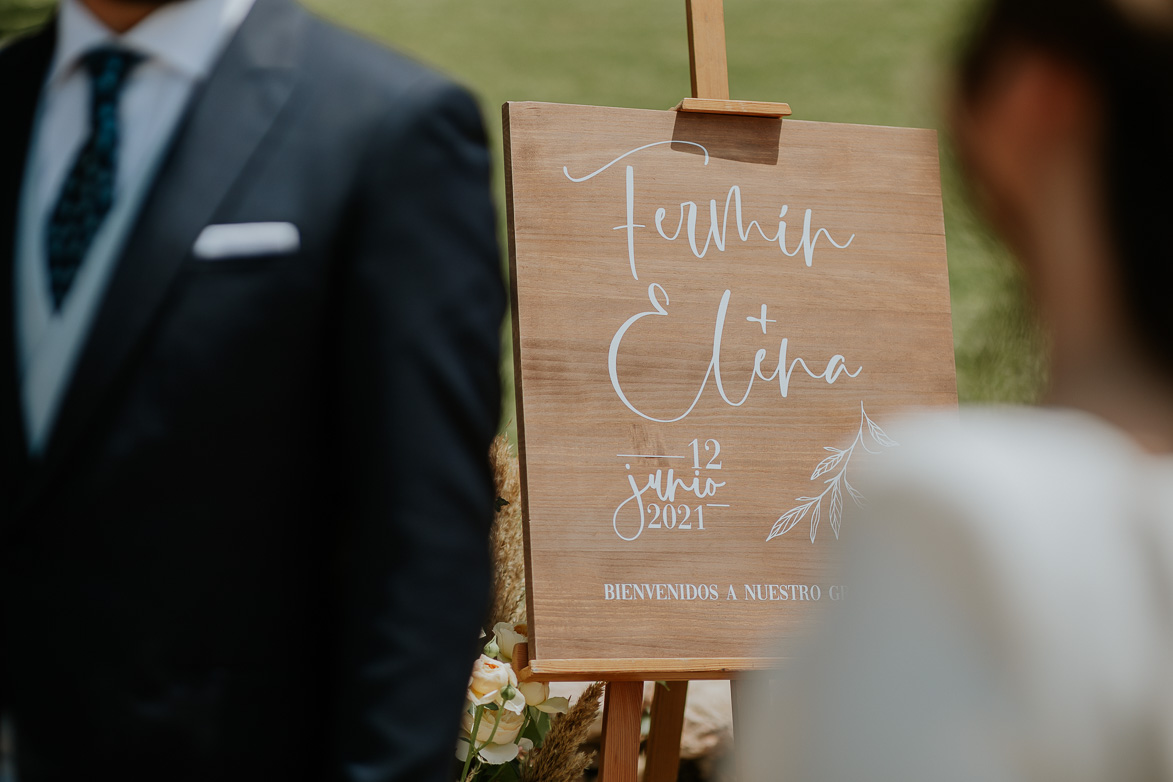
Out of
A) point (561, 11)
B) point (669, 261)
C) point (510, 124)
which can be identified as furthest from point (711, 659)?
point (561, 11)

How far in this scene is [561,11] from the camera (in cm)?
779

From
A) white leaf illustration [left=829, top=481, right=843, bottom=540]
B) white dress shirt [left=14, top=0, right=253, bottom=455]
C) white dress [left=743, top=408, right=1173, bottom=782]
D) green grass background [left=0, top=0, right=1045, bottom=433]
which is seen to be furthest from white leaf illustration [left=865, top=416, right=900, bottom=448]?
green grass background [left=0, top=0, right=1045, bottom=433]

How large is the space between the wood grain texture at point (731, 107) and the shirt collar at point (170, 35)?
1.30 metres

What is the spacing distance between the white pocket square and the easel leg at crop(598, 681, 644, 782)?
1255 mm

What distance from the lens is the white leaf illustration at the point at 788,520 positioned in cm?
198

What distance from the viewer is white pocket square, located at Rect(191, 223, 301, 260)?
793 millimetres

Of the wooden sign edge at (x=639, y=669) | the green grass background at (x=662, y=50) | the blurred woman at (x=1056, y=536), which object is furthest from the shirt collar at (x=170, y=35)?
the green grass background at (x=662, y=50)

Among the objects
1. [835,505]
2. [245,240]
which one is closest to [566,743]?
[835,505]

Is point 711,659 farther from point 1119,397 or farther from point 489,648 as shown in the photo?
point 1119,397

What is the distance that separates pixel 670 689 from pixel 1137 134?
69.1 inches

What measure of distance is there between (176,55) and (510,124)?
1184 mm

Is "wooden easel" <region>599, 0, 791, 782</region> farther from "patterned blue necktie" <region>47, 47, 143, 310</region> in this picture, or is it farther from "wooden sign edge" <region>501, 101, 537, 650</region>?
"patterned blue necktie" <region>47, 47, 143, 310</region>

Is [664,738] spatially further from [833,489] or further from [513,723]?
[833,489]

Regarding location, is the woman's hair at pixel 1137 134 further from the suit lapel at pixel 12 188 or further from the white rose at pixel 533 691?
the white rose at pixel 533 691
